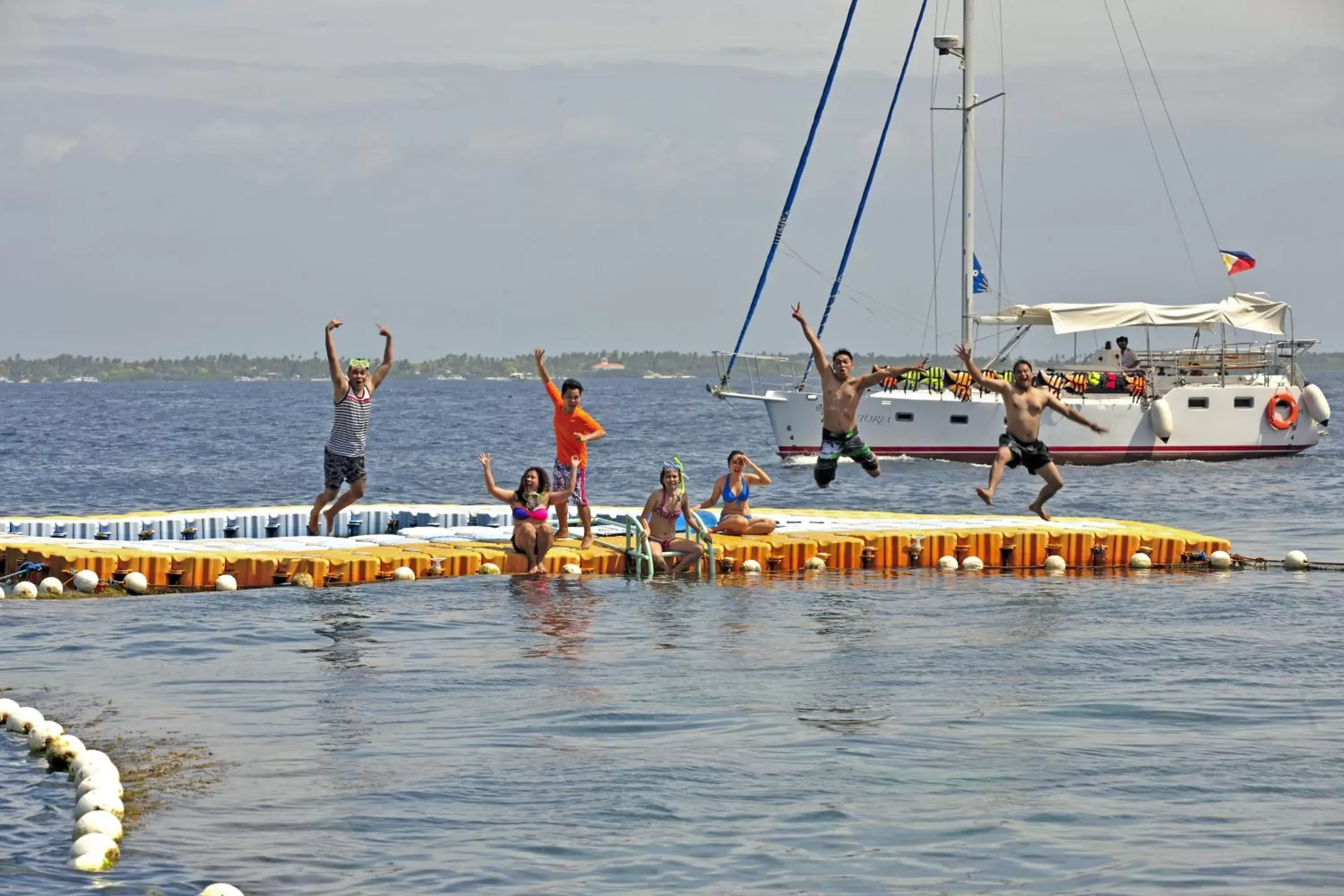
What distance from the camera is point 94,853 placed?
31.0 ft

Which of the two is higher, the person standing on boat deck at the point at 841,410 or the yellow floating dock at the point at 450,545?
the person standing on boat deck at the point at 841,410

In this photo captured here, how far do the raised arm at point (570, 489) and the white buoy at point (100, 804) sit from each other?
30.2ft

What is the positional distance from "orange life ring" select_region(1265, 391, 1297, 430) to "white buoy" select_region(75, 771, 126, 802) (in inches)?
1709

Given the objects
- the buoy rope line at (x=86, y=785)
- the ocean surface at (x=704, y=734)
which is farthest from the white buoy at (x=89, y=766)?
the ocean surface at (x=704, y=734)

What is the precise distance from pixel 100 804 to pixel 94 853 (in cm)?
77

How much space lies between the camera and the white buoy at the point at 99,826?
32.0ft

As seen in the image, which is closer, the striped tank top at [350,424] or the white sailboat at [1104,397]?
the striped tank top at [350,424]

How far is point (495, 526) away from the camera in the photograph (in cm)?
2277

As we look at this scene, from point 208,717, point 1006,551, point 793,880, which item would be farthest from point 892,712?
point 1006,551

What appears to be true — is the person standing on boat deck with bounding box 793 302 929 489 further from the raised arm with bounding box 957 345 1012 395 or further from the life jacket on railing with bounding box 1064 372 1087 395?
the life jacket on railing with bounding box 1064 372 1087 395

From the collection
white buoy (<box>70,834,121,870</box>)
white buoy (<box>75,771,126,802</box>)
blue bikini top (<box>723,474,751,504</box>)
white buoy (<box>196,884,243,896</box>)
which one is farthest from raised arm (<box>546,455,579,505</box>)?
white buoy (<box>196,884,243,896</box>)

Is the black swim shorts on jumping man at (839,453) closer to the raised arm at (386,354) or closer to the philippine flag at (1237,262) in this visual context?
the raised arm at (386,354)

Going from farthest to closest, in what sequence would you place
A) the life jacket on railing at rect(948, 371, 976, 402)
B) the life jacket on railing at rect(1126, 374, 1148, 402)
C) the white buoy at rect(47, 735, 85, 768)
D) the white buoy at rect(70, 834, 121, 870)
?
the life jacket on railing at rect(1126, 374, 1148, 402)
the life jacket on railing at rect(948, 371, 976, 402)
the white buoy at rect(47, 735, 85, 768)
the white buoy at rect(70, 834, 121, 870)

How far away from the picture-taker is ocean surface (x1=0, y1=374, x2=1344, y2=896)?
9695mm
